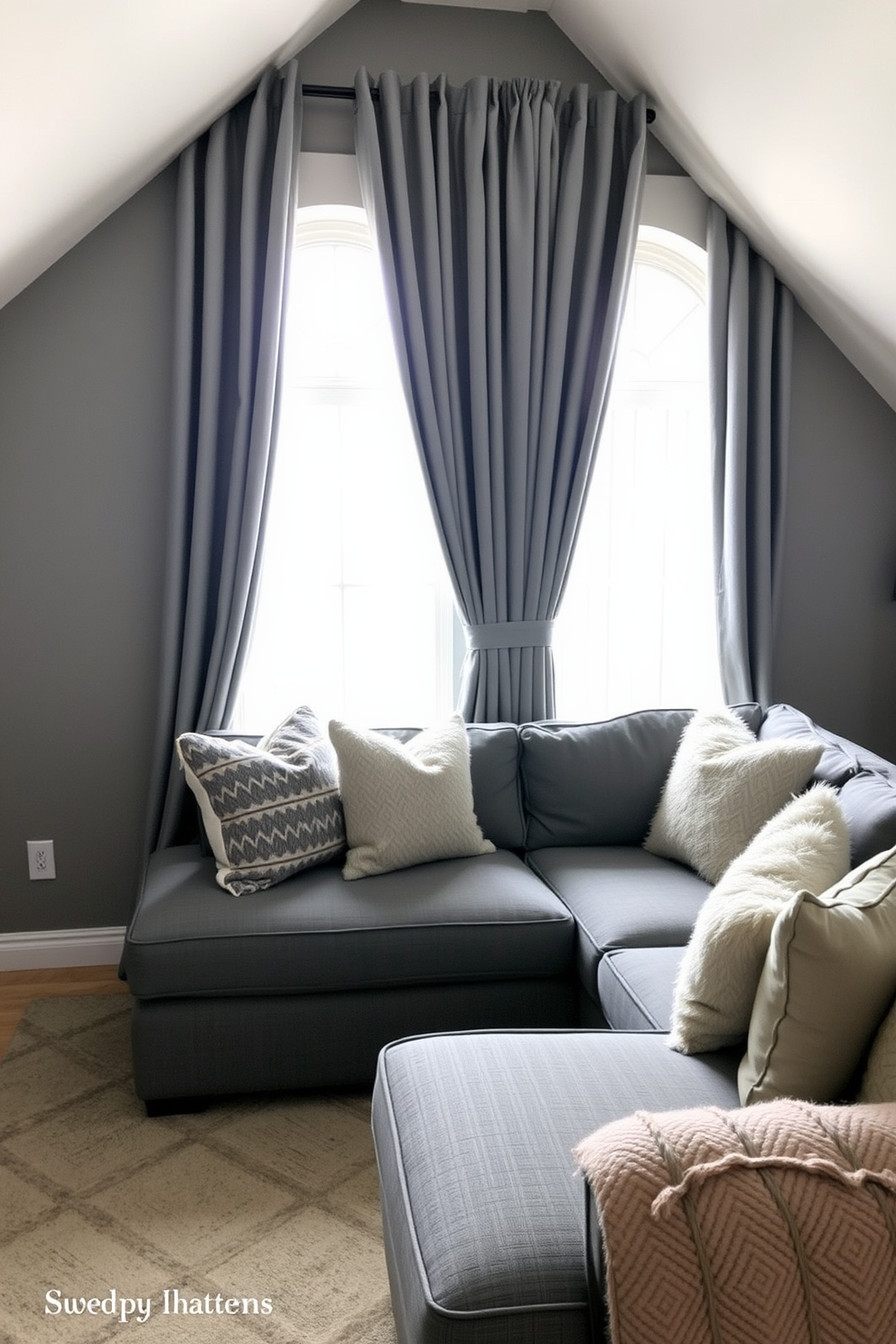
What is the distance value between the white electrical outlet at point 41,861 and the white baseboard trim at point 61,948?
0.17 m

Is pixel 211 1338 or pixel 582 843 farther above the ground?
pixel 582 843

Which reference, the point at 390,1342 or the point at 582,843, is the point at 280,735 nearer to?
the point at 582,843

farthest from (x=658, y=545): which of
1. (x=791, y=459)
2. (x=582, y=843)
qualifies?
(x=582, y=843)

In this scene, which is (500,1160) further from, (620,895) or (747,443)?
(747,443)

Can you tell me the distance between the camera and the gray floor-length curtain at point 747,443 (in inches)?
130

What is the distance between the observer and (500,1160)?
155 cm

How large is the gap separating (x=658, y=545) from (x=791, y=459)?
49 centimetres

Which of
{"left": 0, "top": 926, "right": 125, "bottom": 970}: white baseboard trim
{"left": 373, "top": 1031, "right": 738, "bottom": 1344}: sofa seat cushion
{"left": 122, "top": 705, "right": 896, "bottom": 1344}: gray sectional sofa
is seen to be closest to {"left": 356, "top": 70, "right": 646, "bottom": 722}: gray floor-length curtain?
{"left": 122, "top": 705, "right": 896, "bottom": 1344}: gray sectional sofa

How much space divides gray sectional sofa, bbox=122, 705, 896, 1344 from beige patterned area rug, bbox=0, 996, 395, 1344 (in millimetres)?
135

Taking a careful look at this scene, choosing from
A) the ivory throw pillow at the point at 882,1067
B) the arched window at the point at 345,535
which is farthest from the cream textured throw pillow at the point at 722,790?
the ivory throw pillow at the point at 882,1067

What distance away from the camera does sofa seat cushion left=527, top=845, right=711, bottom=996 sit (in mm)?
2410

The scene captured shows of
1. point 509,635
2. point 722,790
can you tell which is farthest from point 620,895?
point 509,635

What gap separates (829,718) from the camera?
3.63 metres

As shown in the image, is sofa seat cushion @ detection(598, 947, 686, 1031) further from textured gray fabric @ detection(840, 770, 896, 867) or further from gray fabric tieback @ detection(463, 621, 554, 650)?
gray fabric tieback @ detection(463, 621, 554, 650)
